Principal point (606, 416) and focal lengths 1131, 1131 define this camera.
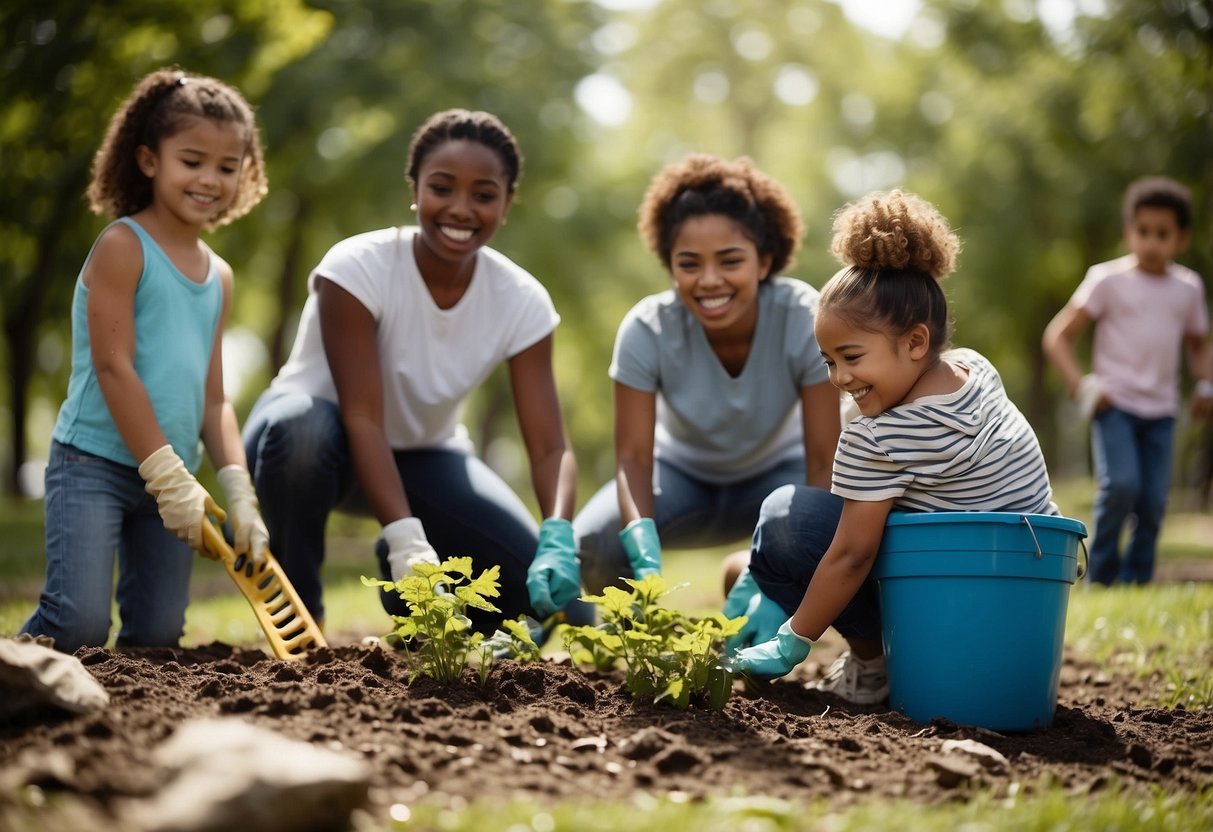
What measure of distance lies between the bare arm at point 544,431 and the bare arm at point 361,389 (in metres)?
0.43

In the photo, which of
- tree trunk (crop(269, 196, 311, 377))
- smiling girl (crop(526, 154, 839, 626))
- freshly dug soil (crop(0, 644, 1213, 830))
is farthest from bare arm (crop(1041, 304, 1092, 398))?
tree trunk (crop(269, 196, 311, 377))

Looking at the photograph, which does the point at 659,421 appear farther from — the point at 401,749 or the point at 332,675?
the point at 401,749

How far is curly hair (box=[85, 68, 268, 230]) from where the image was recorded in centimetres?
323

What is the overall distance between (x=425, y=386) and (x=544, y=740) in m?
1.66

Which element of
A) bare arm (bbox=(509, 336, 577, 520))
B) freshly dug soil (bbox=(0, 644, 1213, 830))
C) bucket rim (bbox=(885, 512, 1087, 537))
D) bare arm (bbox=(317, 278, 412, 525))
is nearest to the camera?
freshly dug soil (bbox=(0, 644, 1213, 830))

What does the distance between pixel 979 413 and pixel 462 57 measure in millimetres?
9885

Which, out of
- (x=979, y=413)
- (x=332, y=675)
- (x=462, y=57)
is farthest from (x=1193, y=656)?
(x=462, y=57)

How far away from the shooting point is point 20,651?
2.08 m

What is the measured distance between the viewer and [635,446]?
3.50m

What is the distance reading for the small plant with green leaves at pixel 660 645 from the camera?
7.78 ft

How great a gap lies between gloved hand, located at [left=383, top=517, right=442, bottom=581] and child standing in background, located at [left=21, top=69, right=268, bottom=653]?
345mm

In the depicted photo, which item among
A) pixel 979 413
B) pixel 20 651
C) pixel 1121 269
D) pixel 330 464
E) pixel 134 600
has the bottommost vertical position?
pixel 134 600

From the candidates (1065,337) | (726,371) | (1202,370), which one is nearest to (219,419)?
(726,371)

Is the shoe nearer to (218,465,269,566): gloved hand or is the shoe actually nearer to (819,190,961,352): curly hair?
(819,190,961,352): curly hair
